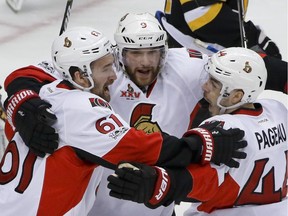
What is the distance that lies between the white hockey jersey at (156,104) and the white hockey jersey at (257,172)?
0.32m

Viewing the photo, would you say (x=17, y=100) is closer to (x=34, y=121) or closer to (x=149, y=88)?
(x=34, y=121)

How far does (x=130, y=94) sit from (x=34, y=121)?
0.50m

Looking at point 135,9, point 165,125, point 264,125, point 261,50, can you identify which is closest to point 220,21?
point 261,50

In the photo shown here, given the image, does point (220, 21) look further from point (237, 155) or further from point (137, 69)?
point (237, 155)

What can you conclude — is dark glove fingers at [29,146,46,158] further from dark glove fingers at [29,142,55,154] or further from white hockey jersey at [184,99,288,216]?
white hockey jersey at [184,99,288,216]

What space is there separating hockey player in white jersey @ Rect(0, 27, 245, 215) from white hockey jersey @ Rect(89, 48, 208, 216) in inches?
10.8

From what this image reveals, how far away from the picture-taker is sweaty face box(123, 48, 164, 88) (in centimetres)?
254

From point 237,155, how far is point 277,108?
315mm

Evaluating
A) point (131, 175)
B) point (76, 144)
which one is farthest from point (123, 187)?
point (76, 144)

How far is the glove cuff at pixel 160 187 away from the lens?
2092 millimetres

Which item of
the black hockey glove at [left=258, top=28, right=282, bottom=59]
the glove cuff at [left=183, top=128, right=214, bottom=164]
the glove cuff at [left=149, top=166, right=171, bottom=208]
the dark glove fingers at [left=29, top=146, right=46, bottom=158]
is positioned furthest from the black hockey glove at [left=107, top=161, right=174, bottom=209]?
the black hockey glove at [left=258, top=28, right=282, bottom=59]

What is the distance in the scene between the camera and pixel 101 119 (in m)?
2.14

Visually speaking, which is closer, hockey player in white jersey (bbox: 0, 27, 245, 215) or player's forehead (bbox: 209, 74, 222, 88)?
hockey player in white jersey (bbox: 0, 27, 245, 215)

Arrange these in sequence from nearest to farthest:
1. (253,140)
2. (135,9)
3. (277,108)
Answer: (253,140)
(277,108)
(135,9)
